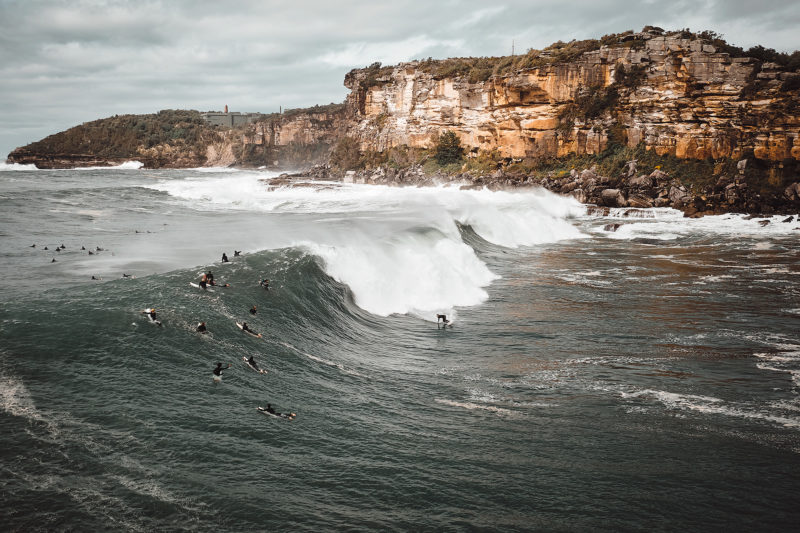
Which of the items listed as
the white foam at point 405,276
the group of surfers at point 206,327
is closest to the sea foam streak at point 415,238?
the white foam at point 405,276

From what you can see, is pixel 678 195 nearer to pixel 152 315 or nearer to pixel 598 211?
pixel 598 211

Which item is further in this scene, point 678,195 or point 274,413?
point 678,195

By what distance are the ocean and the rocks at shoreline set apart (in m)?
21.2

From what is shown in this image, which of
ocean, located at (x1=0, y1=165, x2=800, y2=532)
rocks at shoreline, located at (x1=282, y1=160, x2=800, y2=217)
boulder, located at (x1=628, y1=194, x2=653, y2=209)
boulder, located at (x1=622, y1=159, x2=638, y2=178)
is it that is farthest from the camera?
boulder, located at (x1=622, y1=159, x2=638, y2=178)

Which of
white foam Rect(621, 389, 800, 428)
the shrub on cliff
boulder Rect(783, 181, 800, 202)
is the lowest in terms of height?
white foam Rect(621, 389, 800, 428)

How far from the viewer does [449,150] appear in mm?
64500

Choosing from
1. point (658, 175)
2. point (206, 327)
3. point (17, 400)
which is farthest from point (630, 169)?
→ point (17, 400)

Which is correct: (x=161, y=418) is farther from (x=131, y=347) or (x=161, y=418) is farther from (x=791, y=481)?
(x=791, y=481)

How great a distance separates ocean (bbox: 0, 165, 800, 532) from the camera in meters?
6.52

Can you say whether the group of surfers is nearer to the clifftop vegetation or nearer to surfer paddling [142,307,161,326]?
surfer paddling [142,307,161,326]

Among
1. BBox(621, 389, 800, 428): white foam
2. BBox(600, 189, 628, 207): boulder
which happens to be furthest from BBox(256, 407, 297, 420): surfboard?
BBox(600, 189, 628, 207): boulder

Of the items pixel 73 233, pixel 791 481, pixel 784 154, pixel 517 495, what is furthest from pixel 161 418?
pixel 784 154

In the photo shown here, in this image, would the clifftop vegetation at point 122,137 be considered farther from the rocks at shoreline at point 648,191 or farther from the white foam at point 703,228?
the white foam at point 703,228

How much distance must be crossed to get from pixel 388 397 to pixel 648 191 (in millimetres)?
40349
